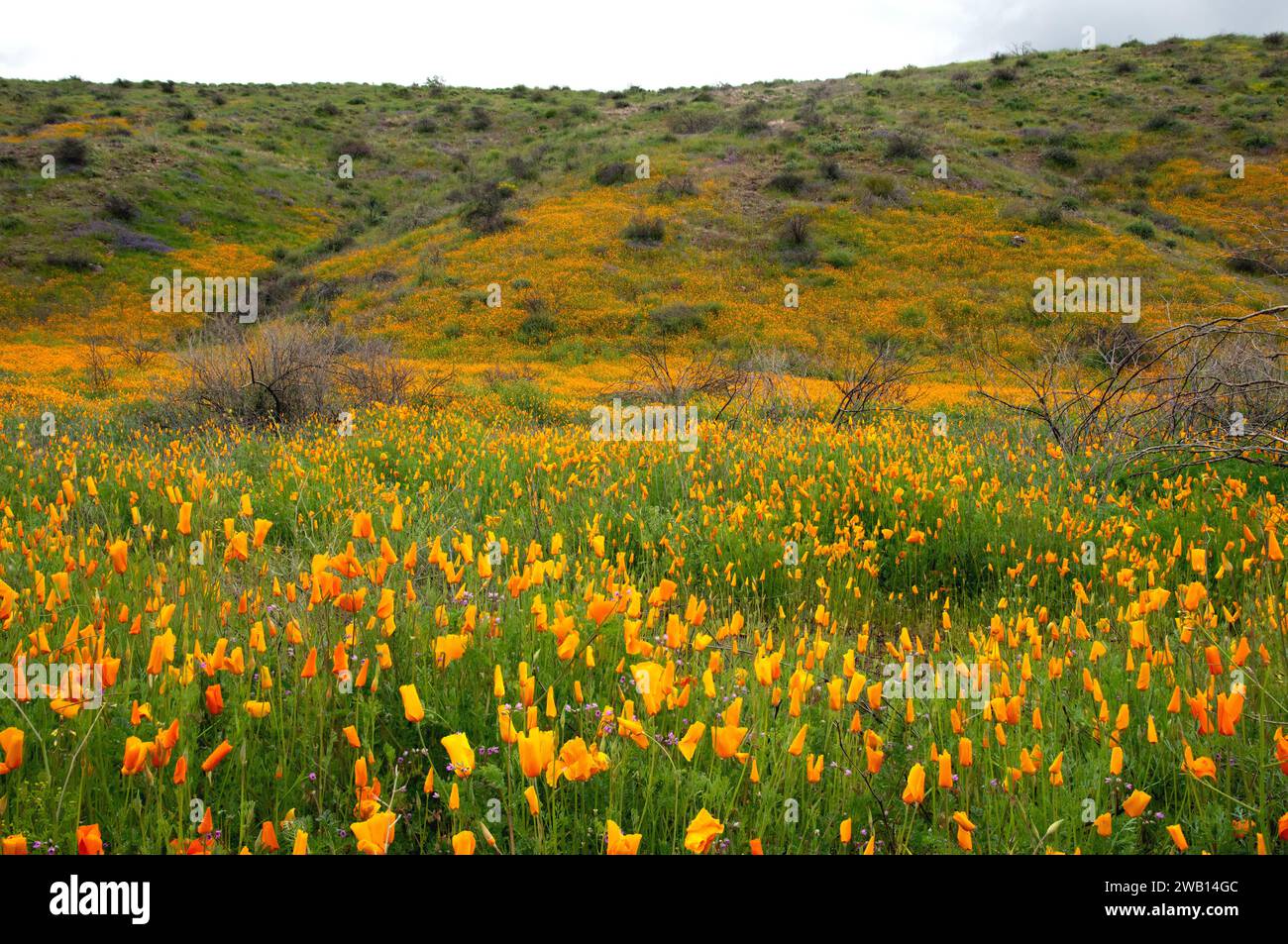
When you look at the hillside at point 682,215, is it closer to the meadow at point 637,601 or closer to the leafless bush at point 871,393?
the meadow at point 637,601

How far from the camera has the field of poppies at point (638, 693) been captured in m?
1.69

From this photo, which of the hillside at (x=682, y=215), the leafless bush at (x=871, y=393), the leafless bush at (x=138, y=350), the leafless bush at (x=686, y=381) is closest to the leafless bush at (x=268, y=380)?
the leafless bush at (x=686, y=381)

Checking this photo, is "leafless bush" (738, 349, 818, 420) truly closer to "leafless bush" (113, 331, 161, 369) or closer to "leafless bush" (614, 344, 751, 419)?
"leafless bush" (614, 344, 751, 419)

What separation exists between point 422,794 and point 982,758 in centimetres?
155

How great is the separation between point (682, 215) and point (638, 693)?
25.6 m

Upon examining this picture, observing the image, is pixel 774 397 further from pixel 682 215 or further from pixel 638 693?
pixel 682 215

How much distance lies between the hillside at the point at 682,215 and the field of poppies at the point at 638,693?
12.2m

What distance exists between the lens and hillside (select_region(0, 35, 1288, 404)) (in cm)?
2059

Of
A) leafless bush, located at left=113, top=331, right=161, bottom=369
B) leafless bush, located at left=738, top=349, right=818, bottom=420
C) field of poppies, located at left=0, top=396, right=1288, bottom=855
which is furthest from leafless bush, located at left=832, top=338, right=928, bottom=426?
leafless bush, located at left=113, top=331, right=161, bottom=369

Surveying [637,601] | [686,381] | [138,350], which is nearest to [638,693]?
[637,601]

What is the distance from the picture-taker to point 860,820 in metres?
1.90

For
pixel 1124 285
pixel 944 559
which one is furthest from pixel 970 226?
pixel 944 559

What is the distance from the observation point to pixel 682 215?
2603 centimetres

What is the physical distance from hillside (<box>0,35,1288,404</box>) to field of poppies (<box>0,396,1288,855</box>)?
1217cm
